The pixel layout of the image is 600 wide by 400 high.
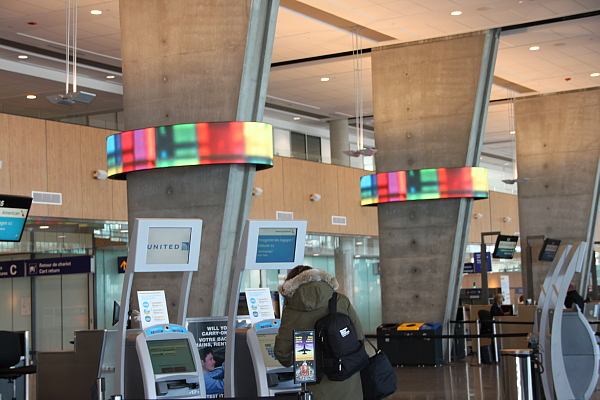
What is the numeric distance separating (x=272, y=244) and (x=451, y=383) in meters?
6.24

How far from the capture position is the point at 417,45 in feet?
48.3

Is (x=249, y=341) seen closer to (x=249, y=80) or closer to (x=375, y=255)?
(x=249, y=80)

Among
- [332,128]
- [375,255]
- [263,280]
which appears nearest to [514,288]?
[375,255]

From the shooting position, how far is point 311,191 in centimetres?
2016

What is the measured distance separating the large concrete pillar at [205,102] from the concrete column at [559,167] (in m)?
13.7

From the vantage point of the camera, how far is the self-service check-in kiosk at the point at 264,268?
5797mm

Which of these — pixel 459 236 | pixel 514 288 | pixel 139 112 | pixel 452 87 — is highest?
pixel 452 87

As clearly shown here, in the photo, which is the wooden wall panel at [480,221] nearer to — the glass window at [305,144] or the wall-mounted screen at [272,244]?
the glass window at [305,144]

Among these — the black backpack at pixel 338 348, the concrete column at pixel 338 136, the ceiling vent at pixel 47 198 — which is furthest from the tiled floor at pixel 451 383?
the concrete column at pixel 338 136

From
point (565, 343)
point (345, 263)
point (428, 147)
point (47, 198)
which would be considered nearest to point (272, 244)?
point (565, 343)

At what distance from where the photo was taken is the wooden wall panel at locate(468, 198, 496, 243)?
1126 inches

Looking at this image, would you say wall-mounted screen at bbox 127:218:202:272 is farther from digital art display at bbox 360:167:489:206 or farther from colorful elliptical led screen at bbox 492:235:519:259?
colorful elliptical led screen at bbox 492:235:519:259

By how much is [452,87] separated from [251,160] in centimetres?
712

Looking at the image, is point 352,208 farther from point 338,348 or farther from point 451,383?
point 338,348
